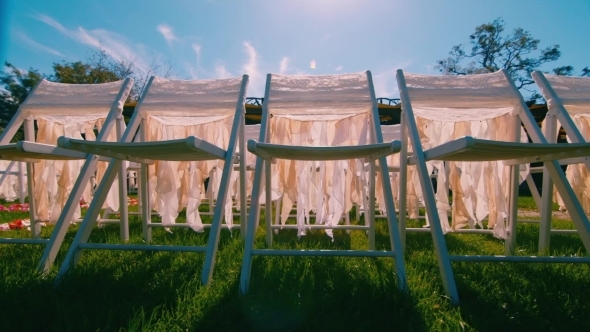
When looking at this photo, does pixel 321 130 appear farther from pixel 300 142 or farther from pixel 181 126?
pixel 181 126

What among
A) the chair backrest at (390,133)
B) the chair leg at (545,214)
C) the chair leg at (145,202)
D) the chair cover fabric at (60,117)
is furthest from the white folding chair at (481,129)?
the chair cover fabric at (60,117)

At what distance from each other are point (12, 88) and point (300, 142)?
56.2 feet

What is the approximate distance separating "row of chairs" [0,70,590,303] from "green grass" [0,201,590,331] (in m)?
0.14

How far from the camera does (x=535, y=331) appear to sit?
3.28 ft

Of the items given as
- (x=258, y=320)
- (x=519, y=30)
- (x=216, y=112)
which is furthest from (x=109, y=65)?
(x=519, y=30)

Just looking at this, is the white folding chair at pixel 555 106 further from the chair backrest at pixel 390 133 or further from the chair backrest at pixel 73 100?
the chair backrest at pixel 73 100

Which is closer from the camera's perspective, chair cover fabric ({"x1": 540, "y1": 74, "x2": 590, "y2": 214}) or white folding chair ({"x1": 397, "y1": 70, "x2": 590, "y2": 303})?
white folding chair ({"x1": 397, "y1": 70, "x2": 590, "y2": 303})

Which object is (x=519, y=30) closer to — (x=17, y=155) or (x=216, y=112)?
(x=216, y=112)

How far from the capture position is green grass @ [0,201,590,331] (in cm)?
101

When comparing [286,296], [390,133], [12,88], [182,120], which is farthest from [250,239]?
[12,88]

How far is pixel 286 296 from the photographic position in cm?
117

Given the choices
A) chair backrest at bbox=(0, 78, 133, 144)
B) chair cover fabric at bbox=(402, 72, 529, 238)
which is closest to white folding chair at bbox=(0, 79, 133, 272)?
chair backrest at bbox=(0, 78, 133, 144)

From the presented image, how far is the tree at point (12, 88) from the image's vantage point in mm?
13141

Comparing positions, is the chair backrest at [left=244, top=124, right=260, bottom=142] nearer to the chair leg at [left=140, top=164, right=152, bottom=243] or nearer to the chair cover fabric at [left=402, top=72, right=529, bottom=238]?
the chair leg at [left=140, top=164, right=152, bottom=243]
